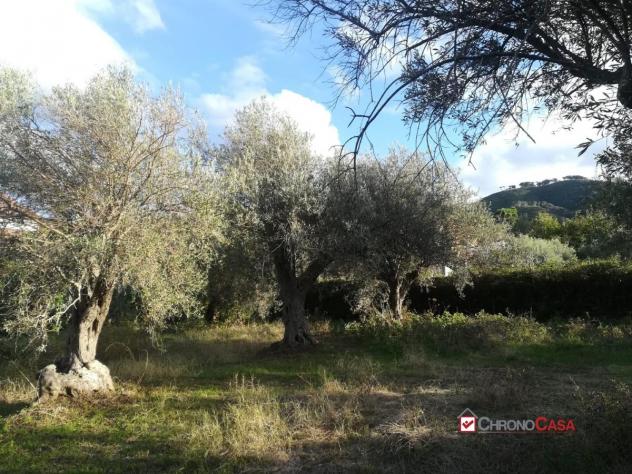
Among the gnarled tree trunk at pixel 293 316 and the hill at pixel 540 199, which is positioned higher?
the hill at pixel 540 199

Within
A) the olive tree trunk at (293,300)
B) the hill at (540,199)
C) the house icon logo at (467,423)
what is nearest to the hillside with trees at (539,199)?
the hill at (540,199)

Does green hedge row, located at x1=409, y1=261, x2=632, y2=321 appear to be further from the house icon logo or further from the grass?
the house icon logo

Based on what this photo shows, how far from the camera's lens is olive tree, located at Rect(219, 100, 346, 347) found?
39.8ft

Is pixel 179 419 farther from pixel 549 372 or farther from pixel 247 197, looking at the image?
pixel 549 372

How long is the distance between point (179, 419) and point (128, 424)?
27.8 inches

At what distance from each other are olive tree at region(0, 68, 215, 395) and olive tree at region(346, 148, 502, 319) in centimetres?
446

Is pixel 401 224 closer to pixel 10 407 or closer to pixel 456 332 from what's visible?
pixel 456 332

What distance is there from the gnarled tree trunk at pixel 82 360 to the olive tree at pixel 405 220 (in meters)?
5.91

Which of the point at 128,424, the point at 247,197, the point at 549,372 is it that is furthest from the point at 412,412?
the point at 247,197

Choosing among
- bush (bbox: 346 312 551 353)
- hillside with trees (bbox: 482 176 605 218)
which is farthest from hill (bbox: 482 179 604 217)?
bush (bbox: 346 312 551 353)

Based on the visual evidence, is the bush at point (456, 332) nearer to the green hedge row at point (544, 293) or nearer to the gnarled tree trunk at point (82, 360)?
the green hedge row at point (544, 293)

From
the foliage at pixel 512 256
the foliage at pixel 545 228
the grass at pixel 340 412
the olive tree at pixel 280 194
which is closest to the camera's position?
the grass at pixel 340 412

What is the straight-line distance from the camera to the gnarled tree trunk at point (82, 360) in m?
8.52

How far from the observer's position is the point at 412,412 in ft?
18.9
